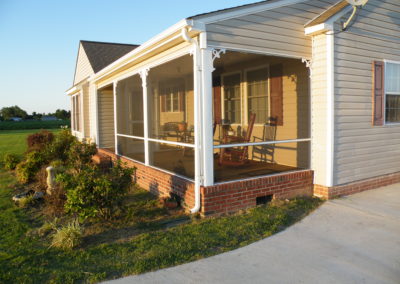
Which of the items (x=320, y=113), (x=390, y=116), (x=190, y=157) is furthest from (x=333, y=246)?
(x=190, y=157)

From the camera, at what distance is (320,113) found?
5.57 metres

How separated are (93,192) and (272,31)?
146 inches

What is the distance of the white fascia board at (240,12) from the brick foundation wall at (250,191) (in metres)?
2.39

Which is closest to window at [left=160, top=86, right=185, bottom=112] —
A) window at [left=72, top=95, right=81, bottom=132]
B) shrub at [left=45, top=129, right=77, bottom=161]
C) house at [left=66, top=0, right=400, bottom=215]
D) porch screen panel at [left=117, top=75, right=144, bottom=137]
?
porch screen panel at [left=117, top=75, right=144, bottom=137]

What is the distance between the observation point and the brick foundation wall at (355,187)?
18.3 ft

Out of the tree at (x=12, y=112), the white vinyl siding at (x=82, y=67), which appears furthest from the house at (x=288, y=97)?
the tree at (x=12, y=112)

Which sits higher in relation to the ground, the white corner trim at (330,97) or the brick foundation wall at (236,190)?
the white corner trim at (330,97)

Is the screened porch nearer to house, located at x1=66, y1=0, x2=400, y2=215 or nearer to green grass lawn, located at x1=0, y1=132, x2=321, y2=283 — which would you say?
house, located at x1=66, y1=0, x2=400, y2=215

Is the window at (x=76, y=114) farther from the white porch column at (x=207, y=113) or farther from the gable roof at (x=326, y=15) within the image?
the gable roof at (x=326, y=15)

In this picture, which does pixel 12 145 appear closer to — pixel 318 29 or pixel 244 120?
pixel 244 120

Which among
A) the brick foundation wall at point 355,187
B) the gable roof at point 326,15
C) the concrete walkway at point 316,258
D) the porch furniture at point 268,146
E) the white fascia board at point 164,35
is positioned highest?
the gable roof at point 326,15

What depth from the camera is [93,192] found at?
15.1 ft

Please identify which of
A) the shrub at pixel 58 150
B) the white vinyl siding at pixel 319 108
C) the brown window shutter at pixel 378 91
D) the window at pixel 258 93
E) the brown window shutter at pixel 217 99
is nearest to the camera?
the white vinyl siding at pixel 319 108

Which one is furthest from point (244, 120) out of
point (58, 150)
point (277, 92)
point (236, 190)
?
point (58, 150)
